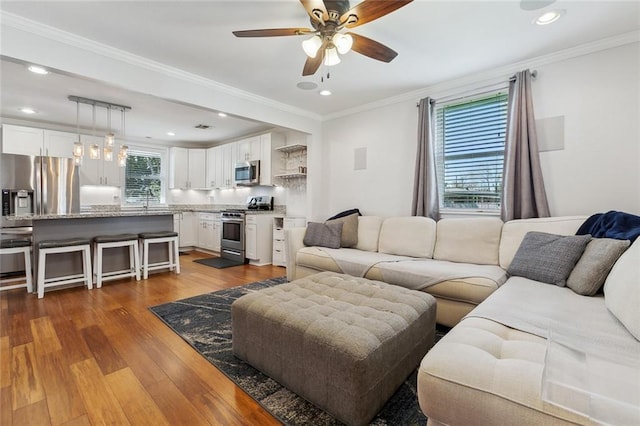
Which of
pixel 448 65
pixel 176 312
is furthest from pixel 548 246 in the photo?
pixel 176 312

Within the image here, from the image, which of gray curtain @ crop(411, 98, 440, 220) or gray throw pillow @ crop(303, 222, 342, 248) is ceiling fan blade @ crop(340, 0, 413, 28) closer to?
gray curtain @ crop(411, 98, 440, 220)

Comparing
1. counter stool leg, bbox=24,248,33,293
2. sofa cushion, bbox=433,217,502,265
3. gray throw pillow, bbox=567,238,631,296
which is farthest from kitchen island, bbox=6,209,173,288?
gray throw pillow, bbox=567,238,631,296

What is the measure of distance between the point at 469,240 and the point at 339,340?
2.17 m

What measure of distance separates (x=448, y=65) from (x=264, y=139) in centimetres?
338

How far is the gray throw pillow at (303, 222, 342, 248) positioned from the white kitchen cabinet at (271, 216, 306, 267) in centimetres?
96

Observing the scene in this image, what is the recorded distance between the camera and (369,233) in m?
3.82

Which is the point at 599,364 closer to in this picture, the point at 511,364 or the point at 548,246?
the point at 511,364

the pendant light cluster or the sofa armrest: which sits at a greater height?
the pendant light cluster

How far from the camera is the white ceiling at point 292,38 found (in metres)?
2.17

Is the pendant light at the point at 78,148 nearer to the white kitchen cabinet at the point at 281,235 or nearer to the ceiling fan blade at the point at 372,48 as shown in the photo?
the white kitchen cabinet at the point at 281,235

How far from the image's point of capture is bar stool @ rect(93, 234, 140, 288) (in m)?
3.64

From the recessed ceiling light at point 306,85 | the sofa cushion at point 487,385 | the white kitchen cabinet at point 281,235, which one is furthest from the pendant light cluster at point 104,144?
the sofa cushion at point 487,385

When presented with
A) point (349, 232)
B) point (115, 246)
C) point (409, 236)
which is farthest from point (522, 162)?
point (115, 246)

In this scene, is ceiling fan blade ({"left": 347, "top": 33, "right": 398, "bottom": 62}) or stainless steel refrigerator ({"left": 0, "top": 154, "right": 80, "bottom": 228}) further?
stainless steel refrigerator ({"left": 0, "top": 154, "right": 80, "bottom": 228})
